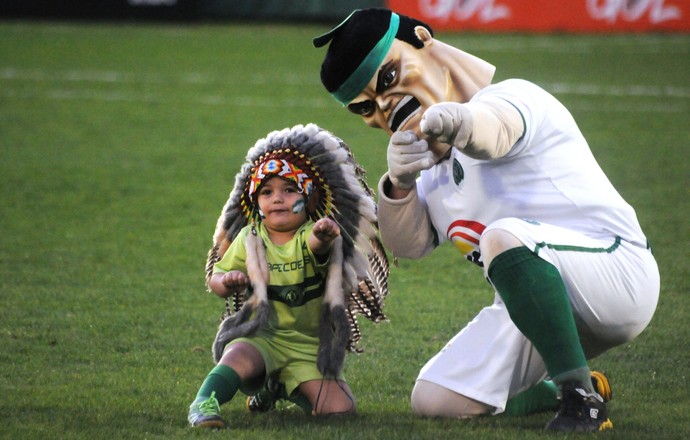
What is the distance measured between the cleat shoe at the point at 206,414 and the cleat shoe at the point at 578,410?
3.33 feet

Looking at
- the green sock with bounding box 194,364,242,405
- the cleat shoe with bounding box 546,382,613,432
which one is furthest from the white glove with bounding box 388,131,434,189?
the green sock with bounding box 194,364,242,405

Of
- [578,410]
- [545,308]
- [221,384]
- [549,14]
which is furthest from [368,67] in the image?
[549,14]

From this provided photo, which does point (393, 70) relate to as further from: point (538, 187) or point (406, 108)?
point (538, 187)

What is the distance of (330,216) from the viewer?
426cm

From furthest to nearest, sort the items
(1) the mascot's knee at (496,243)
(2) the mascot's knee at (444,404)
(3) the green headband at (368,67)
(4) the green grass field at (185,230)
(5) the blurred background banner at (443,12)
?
(5) the blurred background banner at (443,12)
(4) the green grass field at (185,230)
(2) the mascot's knee at (444,404)
(3) the green headband at (368,67)
(1) the mascot's knee at (496,243)

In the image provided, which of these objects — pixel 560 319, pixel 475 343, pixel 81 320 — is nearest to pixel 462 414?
pixel 475 343

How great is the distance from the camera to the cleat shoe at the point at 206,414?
12.4ft

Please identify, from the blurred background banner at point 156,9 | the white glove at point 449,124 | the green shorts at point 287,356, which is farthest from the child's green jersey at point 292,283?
the blurred background banner at point 156,9

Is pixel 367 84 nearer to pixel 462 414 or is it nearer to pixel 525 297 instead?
pixel 525 297

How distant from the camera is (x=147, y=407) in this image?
4.11m

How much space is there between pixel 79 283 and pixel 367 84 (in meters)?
2.77

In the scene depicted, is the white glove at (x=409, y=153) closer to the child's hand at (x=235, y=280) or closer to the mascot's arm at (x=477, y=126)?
the mascot's arm at (x=477, y=126)

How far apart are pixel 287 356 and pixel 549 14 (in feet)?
51.7

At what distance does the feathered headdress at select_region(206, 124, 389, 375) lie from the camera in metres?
4.09
